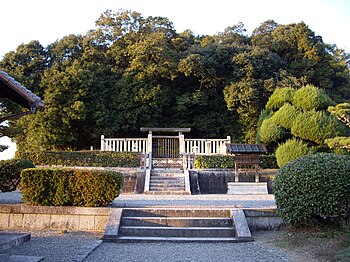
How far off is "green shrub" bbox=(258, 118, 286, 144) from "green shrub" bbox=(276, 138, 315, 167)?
68cm

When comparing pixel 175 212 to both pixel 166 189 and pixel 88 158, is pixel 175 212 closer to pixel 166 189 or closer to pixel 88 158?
pixel 166 189

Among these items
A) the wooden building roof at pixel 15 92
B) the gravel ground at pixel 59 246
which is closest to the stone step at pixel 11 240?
the gravel ground at pixel 59 246

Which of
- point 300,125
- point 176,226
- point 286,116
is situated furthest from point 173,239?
point 286,116

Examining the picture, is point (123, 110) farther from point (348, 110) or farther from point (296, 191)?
point (296, 191)

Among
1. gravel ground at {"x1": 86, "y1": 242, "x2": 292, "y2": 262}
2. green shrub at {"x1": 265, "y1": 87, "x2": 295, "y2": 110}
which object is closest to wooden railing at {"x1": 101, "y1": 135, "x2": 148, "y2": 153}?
green shrub at {"x1": 265, "y1": 87, "x2": 295, "y2": 110}

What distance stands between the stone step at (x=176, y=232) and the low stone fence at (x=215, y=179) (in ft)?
26.6

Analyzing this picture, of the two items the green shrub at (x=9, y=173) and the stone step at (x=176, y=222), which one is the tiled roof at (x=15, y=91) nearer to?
the green shrub at (x=9, y=173)

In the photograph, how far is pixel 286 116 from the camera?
1678 cm

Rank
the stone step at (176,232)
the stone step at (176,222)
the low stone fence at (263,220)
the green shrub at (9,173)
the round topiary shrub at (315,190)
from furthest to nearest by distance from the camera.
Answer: the green shrub at (9,173) < the low stone fence at (263,220) < the stone step at (176,222) < the stone step at (176,232) < the round topiary shrub at (315,190)

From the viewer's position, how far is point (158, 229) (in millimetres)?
7258

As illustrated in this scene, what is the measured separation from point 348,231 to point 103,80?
1997 cm

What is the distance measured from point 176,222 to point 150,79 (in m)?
16.9

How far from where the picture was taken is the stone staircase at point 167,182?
1430 cm

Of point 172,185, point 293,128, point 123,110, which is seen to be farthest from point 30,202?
point 123,110
